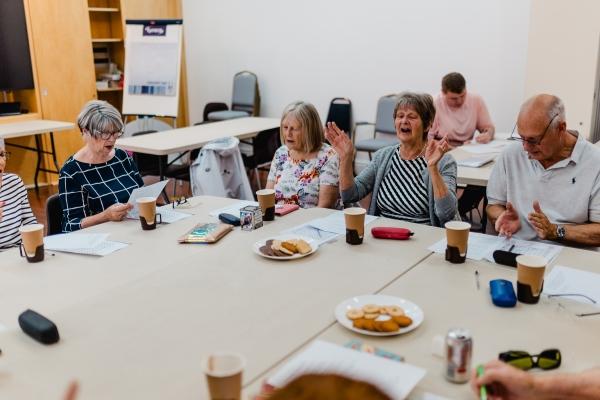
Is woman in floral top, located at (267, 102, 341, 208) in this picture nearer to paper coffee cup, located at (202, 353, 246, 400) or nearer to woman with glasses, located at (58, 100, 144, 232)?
woman with glasses, located at (58, 100, 144, 232)

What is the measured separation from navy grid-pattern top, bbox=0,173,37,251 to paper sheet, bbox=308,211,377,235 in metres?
1.34

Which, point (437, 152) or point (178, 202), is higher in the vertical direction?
point (437, 152)

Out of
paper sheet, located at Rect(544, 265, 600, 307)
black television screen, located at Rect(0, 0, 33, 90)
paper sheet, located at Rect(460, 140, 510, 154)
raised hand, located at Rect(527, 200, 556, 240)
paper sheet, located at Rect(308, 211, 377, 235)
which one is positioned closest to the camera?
paper sheet, located at Rect(544, 265, 600, 307)

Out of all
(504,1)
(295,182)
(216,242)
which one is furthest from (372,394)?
(504,1)

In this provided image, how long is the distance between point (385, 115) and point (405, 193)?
3.67 m

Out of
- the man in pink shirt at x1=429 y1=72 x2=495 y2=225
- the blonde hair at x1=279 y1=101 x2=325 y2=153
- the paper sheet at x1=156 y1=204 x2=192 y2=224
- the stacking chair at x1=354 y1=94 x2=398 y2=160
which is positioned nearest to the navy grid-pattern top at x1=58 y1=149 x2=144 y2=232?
the paper sheet at x1=156 y1=204 x2=192 y2=224

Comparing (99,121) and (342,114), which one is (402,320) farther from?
(342,114)

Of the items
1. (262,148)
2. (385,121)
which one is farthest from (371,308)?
(385,121)

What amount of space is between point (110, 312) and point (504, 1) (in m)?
5.20

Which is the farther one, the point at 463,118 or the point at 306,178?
the point at 463,118

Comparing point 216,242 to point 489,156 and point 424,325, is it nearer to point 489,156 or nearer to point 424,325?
point 424,325

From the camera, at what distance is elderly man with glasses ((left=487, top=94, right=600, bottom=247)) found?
7.43ft

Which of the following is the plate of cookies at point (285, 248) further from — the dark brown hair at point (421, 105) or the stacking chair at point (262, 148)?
the stacking chair at point (262, 148)

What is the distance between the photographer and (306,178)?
3.09 m
